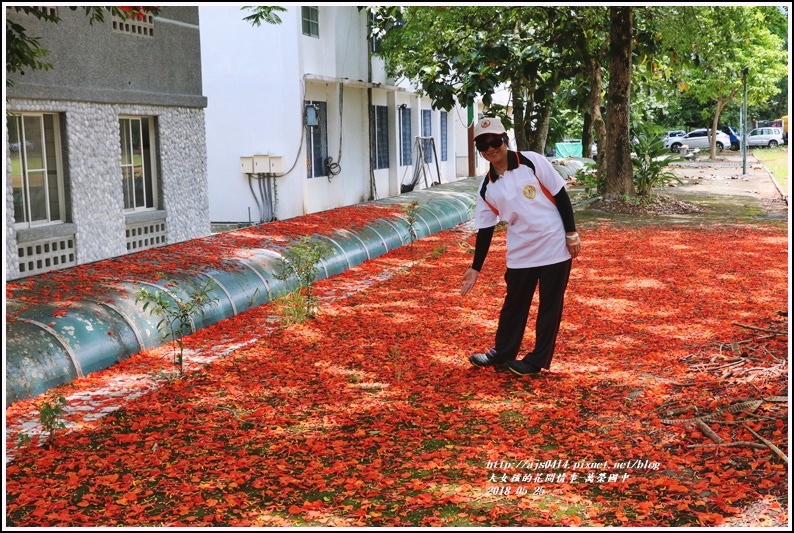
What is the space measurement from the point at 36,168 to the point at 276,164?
7824 millimetres

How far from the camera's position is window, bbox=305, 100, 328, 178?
19.8m

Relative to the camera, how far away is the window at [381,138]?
2467cm

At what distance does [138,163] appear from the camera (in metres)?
14.4

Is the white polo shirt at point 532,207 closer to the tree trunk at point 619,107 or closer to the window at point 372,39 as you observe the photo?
the tree trunk at point 619,107

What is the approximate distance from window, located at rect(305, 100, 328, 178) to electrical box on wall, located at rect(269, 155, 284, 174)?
855 millimetres

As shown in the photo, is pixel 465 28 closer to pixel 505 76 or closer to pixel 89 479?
pixel 505 76

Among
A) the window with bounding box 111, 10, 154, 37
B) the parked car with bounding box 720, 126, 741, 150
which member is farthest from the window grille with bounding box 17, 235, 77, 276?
the parked car with bounding box 720, 126, 741, 150

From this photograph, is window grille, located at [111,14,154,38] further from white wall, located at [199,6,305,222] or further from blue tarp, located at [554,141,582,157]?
blue tarp, located at [554,141,582,157]

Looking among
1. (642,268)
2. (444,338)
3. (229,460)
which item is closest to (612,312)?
(444,338)

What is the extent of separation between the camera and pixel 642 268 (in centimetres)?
1297

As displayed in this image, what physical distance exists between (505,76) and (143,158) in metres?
8.38

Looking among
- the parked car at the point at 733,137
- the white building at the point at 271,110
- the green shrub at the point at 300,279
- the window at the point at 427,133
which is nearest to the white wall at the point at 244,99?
the white building at the point at 271,110

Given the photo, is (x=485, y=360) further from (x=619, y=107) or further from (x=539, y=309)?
(x=619, y=107)

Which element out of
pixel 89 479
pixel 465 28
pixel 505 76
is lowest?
pixel 89 479
